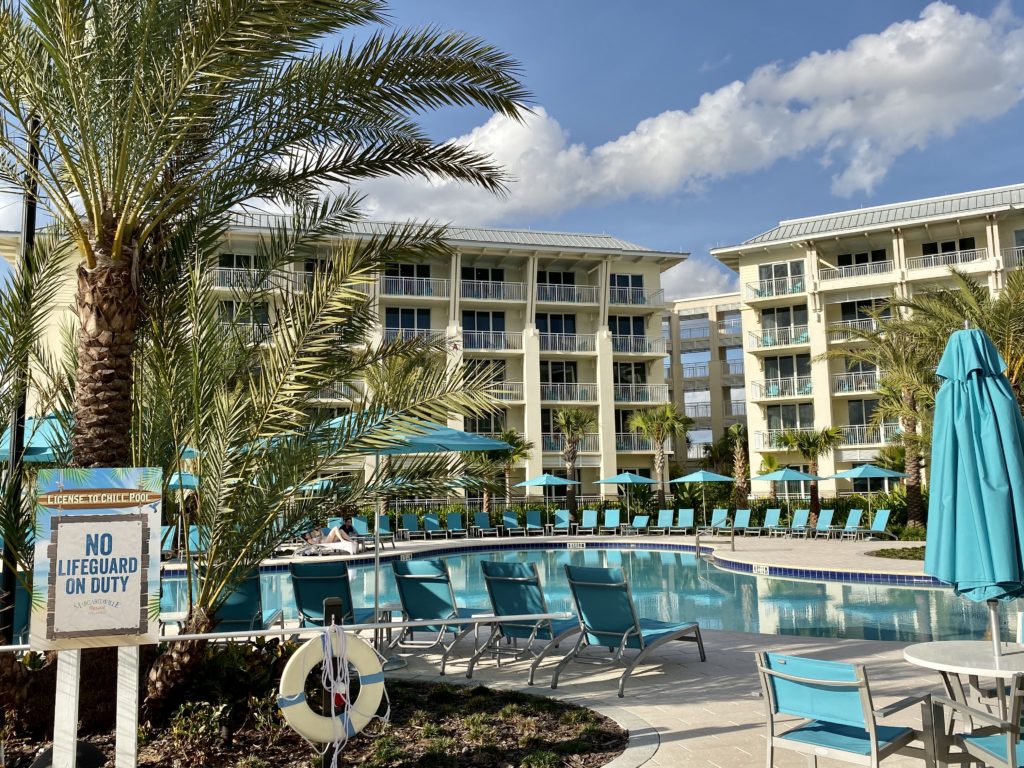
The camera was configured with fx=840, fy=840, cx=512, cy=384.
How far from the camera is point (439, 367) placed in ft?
20.4

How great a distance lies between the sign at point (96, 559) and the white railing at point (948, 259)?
1284 inches

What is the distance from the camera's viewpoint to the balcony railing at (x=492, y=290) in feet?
112

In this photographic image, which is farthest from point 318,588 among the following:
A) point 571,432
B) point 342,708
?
point 571,432

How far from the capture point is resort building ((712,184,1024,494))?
30953 mm

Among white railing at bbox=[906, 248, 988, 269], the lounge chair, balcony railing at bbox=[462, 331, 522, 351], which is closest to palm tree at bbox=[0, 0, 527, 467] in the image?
the lounge chair

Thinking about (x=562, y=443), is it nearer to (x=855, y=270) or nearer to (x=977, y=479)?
(x=855, y=270)

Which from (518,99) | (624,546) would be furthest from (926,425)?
(518,99)

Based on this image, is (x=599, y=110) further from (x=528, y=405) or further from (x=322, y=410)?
(x=528, y=405)

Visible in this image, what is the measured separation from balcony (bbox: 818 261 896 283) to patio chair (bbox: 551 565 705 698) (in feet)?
95.1

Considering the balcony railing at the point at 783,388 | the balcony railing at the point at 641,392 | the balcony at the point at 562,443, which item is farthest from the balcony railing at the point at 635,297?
the balcony at the point at 562,443

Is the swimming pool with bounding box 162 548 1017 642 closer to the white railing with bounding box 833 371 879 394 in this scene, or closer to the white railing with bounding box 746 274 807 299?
the white railing with bounding box 833 371 879 394

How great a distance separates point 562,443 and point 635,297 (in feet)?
24.0

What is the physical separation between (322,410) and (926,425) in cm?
1689

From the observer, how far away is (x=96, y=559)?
158 inches
